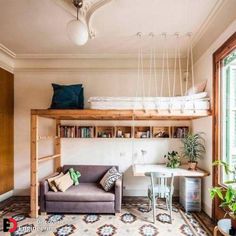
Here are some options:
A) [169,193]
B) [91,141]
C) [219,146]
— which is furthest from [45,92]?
[219,146]

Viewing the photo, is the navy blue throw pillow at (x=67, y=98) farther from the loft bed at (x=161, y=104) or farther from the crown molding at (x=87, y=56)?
the crown molding at (x=87, y=56)

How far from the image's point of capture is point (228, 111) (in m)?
3.32

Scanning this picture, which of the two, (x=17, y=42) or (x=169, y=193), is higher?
(x=17, y=42)

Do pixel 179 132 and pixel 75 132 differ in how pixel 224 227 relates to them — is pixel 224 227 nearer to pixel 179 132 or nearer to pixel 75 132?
pixel 179 132

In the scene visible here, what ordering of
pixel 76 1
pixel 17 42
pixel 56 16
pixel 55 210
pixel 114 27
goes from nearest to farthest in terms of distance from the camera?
pixel 76 1
pixel 56 16
pixel 114 27
pixel 55 210
pixel 17 42

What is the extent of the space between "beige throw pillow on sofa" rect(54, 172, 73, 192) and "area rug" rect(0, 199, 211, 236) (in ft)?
1.35

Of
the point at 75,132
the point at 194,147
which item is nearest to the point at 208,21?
the point at 194,147

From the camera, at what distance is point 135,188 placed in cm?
482

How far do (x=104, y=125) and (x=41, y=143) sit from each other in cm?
135

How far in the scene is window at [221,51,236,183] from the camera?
323 cm

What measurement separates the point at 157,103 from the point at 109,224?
1.91 meters

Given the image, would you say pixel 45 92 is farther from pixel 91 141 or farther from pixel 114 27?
pixel 114 27

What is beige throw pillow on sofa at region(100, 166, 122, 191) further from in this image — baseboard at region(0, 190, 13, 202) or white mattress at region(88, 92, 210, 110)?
baseboard at region(0, 190, 13, 202)

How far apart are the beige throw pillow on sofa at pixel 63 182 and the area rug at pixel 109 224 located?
1.35 ft
